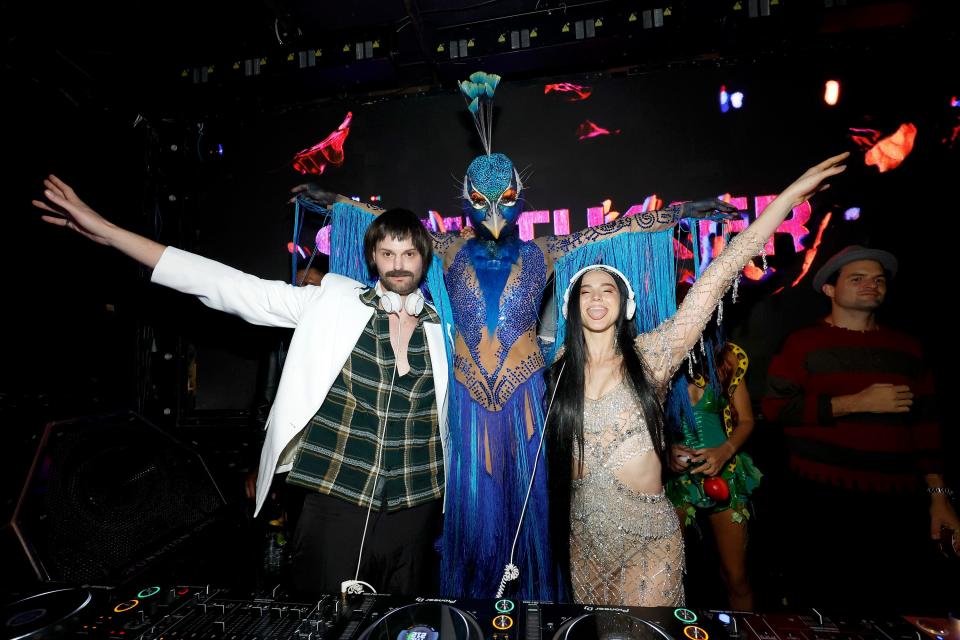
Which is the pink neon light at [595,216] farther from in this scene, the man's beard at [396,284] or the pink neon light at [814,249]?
the man's beard at [396,284]

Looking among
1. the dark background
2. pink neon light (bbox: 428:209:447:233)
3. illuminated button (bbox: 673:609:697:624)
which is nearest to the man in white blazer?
illuminated button (bbox: 673:609:697:624)

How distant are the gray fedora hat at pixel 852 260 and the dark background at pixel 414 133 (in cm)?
26

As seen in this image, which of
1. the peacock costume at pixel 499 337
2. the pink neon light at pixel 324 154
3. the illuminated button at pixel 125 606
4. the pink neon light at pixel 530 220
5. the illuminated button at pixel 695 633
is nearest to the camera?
the illuminated button at pixel 695 633

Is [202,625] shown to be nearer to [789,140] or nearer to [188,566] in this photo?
[188,566]

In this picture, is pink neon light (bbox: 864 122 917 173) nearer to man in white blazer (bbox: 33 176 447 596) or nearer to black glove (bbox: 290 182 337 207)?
man in white blazer (bbox: 33 176 447 596)

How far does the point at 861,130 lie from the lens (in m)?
2.96

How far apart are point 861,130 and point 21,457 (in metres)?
4.54

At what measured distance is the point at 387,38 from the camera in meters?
2.89

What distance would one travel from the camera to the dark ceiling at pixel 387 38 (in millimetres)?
2705

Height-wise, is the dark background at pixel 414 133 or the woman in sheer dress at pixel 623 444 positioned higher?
the dark background at pixel 414 133

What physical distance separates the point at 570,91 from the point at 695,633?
3.25m

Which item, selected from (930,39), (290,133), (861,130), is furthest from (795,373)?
(290,133)

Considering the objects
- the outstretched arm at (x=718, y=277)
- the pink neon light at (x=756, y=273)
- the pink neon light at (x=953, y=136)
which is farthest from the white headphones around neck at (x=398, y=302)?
the pink neon light at (x=953, y=136)

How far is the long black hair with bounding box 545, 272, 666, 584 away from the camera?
5.37 feet
